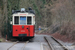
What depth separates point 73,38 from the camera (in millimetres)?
19797

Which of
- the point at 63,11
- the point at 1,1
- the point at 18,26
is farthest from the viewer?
the point at 63,11

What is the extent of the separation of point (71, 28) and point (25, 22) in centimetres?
616

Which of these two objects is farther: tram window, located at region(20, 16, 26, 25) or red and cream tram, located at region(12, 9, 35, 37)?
tram window, located at region(20, 16, 26, 25)

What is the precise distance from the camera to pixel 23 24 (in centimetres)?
1797

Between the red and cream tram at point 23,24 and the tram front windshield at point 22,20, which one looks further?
the tram front windshield at point 22,20

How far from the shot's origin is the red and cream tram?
17.8 m

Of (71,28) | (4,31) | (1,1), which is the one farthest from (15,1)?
(71,28)

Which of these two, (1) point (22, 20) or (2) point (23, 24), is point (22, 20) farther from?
(2) point (23, 24)

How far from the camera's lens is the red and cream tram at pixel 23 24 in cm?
1778

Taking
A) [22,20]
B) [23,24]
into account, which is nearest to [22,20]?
[22,20]

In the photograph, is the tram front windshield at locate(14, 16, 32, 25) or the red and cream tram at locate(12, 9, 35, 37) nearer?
the red and cream tram at locate(12, 9, 35, 37)

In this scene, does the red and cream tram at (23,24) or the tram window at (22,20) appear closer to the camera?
the red and cream tram at (23,24)

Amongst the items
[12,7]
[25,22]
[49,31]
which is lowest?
[49,31]

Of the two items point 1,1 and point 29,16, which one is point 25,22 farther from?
point 1,1
